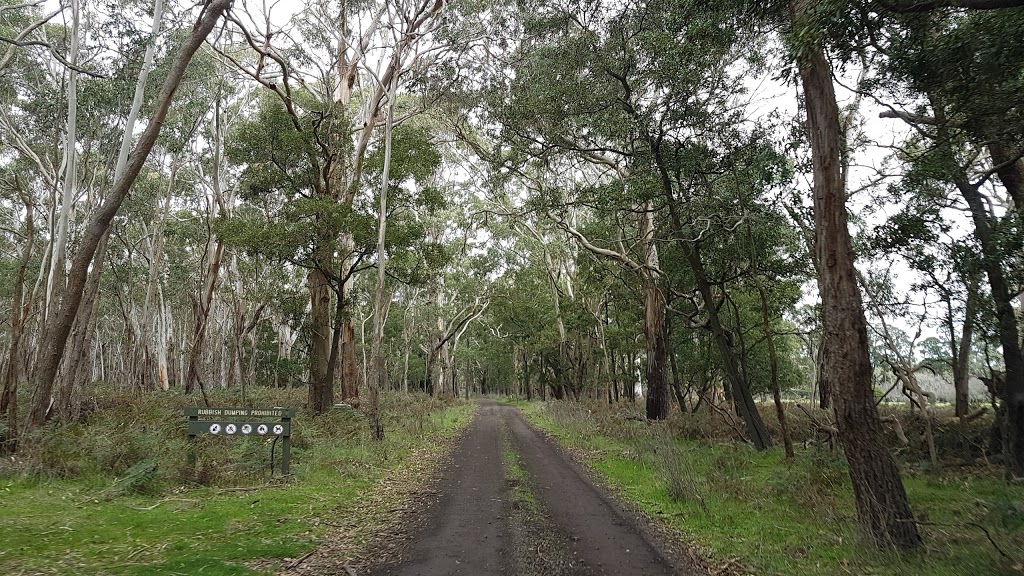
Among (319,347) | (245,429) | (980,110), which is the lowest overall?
(245,429)

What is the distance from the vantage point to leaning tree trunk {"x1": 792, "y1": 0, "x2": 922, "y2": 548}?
5.58 meters

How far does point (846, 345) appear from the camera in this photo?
19.2 ft

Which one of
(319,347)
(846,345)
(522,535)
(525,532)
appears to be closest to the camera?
(846,345)

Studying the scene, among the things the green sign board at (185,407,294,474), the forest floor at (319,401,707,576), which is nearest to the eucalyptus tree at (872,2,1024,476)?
the forest floor at (319,401,707,576)

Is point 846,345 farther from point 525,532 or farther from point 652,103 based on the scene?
point 652,103

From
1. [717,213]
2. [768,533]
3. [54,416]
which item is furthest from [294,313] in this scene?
[768,533]

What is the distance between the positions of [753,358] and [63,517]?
2372 centimetres

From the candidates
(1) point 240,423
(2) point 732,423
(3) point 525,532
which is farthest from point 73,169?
(2) point 732,423

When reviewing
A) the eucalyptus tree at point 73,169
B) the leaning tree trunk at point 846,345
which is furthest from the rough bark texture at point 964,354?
the eucalyptus tree at point 73,169

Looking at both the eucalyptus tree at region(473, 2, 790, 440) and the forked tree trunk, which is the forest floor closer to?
the eucalyptus tree at region(473, 2, 790, 440)

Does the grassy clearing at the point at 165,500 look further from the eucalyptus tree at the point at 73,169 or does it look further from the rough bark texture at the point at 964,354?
the rough bark texture at the point at 964,354

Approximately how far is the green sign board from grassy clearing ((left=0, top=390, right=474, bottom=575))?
536 mm

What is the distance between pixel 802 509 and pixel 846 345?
2.81m

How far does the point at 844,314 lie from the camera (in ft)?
19.4
